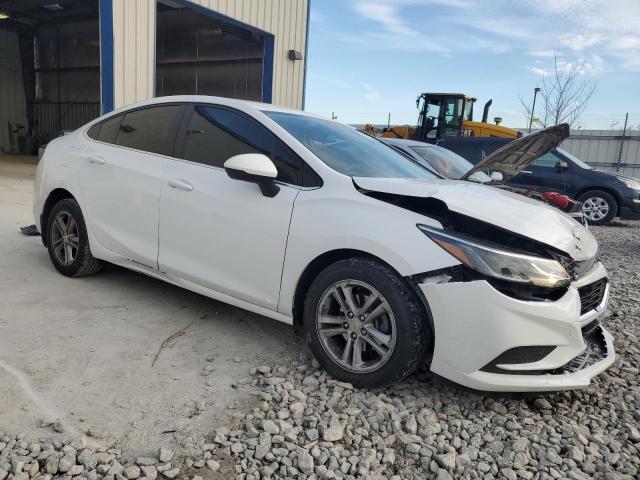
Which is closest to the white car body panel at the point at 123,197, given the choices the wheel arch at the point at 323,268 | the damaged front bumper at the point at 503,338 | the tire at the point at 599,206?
the wheel arch at the point at 323,268

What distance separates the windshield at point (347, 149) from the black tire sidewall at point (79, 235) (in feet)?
6.11

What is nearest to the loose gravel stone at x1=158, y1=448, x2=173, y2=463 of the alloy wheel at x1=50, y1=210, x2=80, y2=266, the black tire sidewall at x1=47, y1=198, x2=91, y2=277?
the black tire sidewall at x1=47, y1=198, x2=91, y2=277

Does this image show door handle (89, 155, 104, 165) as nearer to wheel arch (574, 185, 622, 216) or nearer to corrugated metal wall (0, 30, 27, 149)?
wheel arch (574, 185, 622, 216)

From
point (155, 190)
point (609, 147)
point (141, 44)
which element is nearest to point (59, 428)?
point (155, 190)

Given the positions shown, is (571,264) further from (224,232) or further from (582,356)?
(224,232)

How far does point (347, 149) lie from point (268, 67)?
1022 cm

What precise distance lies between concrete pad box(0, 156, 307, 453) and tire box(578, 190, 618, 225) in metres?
9.30

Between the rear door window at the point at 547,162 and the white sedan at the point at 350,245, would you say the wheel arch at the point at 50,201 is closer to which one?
the white sedan at the point at 350,245

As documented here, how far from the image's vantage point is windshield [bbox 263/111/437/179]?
3.15m

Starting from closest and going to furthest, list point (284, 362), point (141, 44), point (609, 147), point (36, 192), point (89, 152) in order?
1. point (284, 362)
2. point (89, 152)
3. point (36, 192)
4. point (141, 44)
5. point (609, 147)

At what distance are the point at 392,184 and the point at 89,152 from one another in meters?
2.60

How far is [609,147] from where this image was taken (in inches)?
847

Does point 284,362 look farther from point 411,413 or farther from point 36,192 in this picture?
point 36,192

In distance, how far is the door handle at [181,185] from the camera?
131 inches
